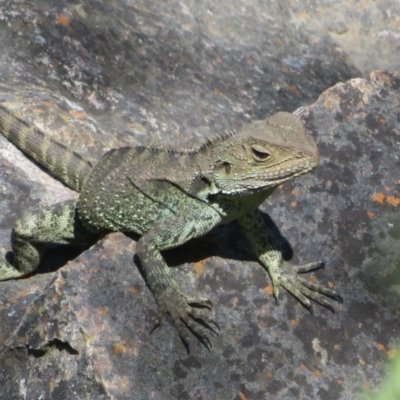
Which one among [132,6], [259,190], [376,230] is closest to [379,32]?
[132,6]

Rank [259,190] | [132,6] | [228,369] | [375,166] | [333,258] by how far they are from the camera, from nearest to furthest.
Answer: [228,369], [259,190], [333,258], [375,166], [132,6]

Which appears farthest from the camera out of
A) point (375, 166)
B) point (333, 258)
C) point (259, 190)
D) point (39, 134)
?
point (39, 134)

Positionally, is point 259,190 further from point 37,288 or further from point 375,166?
point 37,288

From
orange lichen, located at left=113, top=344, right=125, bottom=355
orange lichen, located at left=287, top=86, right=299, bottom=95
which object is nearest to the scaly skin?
orange lichen, located at left=113, top=344, right=125, bottom=355

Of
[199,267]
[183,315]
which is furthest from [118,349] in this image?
[199,267]

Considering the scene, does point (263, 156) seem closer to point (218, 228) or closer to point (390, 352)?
point (218, 228)

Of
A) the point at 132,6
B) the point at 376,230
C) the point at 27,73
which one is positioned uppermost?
the point at 376,230
